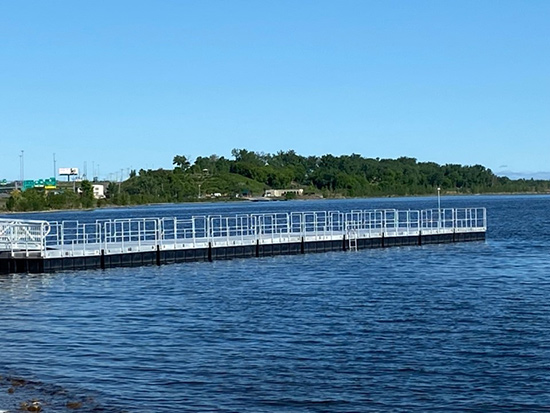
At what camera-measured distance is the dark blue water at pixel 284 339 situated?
19.3 metres

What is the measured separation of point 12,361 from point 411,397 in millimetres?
9478

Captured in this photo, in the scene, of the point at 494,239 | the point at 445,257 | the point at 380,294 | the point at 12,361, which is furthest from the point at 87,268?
the point at 494,239

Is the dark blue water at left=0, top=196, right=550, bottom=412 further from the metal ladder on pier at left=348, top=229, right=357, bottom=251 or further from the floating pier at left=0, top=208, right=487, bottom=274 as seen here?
the metal ladder on pier at left=348, top=229, right=357, bottom=251

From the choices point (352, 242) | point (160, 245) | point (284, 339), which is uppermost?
point (160, 245)

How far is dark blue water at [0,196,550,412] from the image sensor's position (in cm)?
1931

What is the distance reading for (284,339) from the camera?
1001 inches

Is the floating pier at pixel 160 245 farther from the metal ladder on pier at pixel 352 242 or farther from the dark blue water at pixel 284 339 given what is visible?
the dark blue water at pixel 284 339

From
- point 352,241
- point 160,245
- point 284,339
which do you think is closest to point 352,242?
point 352,241

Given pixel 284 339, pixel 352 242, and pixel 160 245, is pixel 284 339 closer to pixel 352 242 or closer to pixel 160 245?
pixel 160 245

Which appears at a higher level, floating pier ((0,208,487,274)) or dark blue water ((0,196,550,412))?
floating pier ((0,208,487,274))

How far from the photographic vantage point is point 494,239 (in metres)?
70.1

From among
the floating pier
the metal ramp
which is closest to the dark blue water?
the floating pier

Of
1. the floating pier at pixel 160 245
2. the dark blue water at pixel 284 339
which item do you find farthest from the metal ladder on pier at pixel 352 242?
the dark blue water at pixel 284 339

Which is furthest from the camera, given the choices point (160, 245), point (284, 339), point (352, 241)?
point (352, 241)
